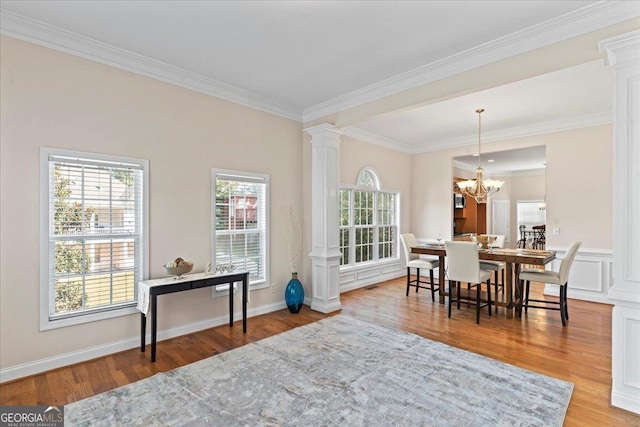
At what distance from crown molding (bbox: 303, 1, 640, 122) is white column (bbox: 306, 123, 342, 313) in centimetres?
72

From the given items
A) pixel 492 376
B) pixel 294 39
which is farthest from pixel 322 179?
pixel 492 376

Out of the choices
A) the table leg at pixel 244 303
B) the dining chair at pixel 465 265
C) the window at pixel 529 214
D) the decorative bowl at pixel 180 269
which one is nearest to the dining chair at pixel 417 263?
the dining chair at pixel 465 265

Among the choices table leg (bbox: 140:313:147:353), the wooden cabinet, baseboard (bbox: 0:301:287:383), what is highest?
the wooden cabinet

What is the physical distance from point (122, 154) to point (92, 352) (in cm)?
199

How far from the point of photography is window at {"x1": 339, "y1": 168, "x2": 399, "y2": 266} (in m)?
5.91

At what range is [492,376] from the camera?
8.74ft

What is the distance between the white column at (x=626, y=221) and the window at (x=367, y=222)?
3947 millimetres

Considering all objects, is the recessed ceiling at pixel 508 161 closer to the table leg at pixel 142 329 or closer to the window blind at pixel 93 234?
the window blind at pixel 93 234

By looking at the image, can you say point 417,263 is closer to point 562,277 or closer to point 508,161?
point 562,277

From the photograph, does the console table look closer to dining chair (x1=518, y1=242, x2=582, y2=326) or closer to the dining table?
the dining table

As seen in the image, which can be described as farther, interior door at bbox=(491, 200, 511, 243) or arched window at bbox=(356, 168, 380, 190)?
interior door at bbox=(491, 200, 511, 243)

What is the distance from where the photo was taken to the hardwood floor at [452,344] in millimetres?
2398

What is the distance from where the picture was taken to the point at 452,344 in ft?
11.1

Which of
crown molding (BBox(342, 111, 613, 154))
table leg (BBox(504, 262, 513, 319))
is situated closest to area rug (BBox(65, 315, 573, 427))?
table leg (BBox(504, 262, 513, 319))
